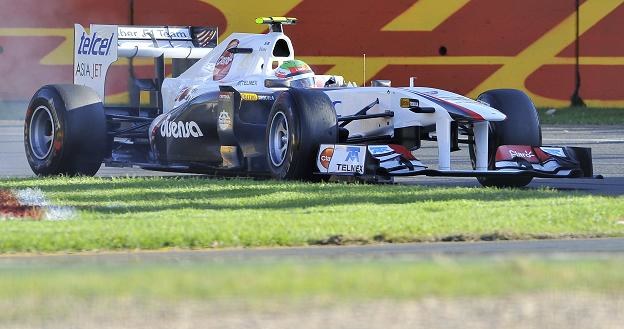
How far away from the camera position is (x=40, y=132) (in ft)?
48.0

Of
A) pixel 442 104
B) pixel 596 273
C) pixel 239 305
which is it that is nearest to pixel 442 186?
pixel 442 104

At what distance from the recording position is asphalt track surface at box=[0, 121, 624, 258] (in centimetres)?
849

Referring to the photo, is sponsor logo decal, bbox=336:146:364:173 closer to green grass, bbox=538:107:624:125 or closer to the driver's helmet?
the driver's helmet

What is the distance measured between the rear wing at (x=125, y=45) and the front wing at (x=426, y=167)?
3621mm

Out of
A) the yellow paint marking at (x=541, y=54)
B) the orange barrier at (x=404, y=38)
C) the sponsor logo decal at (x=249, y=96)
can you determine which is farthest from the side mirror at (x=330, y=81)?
the yellow paint marking at (x=541, y=54)

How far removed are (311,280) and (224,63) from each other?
8194mm

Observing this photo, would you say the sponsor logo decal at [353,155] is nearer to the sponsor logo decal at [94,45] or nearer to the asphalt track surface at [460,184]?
the asphalt track surface at [460,184]

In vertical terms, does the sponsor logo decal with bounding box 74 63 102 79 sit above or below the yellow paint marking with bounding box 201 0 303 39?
below

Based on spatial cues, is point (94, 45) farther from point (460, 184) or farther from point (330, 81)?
point (460, 184)

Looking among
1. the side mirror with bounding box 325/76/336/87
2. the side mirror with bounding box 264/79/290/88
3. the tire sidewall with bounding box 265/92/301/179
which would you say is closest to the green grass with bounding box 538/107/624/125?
the side mirror with bounding box 325/76/336/87

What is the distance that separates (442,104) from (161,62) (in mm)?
4154

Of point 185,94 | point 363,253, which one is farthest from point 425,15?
point 363,253


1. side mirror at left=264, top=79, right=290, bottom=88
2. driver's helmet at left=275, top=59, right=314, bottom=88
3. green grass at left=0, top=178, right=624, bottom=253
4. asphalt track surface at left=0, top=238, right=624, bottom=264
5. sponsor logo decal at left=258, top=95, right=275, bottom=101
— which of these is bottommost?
asphalt track surface at left=0, top=238, right=624, bottom=264

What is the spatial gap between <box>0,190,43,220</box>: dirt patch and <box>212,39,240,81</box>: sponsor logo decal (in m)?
3.80
